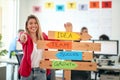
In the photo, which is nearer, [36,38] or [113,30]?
[36,38]

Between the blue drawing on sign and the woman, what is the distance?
20cm

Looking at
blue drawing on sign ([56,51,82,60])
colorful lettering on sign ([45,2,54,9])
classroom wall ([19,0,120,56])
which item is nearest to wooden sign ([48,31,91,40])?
blue drawing on sign ([56,51,82,60])

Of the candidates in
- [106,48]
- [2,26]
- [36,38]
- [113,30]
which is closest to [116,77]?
[106,48]

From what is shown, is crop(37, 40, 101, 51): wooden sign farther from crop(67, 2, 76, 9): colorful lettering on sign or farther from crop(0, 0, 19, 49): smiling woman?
crop(67, 2, 76, 9): colorful lettering on sign

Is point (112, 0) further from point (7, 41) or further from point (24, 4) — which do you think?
point (7, 41)

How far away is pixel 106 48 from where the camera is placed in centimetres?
466

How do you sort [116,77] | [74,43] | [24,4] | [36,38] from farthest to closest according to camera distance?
[24,4]
[116,77]
[36,38]
[74,43]

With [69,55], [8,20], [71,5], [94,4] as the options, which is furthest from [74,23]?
[69,55]

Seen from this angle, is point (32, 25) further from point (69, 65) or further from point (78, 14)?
Result: point (78, 14)

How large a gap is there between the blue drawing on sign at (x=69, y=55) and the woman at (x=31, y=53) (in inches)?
8.0

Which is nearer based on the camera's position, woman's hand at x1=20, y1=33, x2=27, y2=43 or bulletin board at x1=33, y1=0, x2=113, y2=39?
woman's hand at x1=20, y1=33, x2=27, y2=43

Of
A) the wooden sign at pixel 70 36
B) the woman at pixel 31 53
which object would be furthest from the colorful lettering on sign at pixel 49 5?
the wooden sign at pixel 70 36

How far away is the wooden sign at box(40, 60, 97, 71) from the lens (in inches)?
92.3

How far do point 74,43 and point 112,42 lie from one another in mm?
2479
